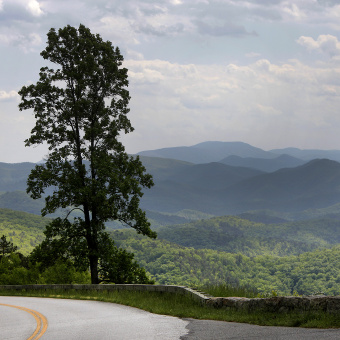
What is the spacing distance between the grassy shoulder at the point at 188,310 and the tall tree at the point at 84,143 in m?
5.64

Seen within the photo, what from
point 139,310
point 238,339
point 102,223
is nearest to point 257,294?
point 139,310

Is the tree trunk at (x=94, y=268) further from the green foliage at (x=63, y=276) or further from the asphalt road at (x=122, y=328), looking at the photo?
the green foliage at (x=63, y=276)

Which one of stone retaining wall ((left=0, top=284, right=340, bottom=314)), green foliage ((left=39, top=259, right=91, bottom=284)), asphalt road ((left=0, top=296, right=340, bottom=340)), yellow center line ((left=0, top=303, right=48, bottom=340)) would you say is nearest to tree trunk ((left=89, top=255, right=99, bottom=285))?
yellow center line ((left=0, top=303, right=48, bottom=340))

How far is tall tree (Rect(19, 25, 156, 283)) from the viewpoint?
2906cm

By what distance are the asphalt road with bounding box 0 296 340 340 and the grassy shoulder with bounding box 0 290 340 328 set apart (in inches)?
15.0

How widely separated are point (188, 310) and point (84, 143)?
18420 mm

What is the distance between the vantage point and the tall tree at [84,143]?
2906 centimetres

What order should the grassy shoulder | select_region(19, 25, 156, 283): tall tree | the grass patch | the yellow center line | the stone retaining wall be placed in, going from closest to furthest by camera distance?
the grassy shoulder → the stone retaining wall → the yellow center line → the grass patch → select_region(19, 25, 156, 283): tall tree

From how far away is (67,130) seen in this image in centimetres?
3083

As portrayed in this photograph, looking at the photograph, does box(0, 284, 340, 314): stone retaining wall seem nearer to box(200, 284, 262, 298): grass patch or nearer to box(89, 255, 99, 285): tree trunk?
box(200, 284, 262, 298): grass patch

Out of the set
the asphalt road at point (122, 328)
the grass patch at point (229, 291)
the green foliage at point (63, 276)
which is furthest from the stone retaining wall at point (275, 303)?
the green foliage at point (63, 276)

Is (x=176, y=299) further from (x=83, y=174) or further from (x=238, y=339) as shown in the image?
(x=83, y=174)

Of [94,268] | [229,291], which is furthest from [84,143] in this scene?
[229,291]

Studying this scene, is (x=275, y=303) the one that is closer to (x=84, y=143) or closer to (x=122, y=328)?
(x=122, y=328)
